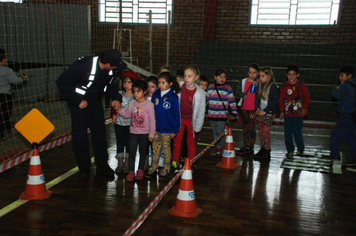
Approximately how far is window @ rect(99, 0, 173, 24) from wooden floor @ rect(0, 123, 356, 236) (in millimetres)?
8433

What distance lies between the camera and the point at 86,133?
13.9ft

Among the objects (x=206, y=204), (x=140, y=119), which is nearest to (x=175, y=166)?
(x=140, y=119)

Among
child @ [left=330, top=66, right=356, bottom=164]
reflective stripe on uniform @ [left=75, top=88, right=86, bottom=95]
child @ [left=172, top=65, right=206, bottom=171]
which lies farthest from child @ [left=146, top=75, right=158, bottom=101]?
child @ [left=330, top=66, right=356, bottom=164]

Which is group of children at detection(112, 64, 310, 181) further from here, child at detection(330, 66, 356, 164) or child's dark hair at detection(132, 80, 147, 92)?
child at detection(330, 66, 356, 164)

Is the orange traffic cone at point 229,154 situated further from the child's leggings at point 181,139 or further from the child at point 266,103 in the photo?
the child at point 266,103

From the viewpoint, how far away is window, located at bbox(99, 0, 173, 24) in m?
12.4

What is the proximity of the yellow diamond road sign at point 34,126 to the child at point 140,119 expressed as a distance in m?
0.86

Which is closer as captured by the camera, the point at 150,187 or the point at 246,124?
the point at 150,187

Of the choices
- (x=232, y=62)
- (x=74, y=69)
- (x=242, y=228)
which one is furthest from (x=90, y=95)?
(x=232, y=62)

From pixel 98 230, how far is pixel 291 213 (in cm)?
183

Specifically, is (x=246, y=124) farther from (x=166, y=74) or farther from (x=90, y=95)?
(x=90, y=95)

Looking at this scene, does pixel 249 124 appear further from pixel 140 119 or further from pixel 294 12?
pixel 294 12

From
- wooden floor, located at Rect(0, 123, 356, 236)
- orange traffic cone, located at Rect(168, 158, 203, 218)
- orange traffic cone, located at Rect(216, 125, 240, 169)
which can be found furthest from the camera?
orange traffic cone, located at Rect(216, 125, 240, 169)

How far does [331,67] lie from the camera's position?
35.2 ft
